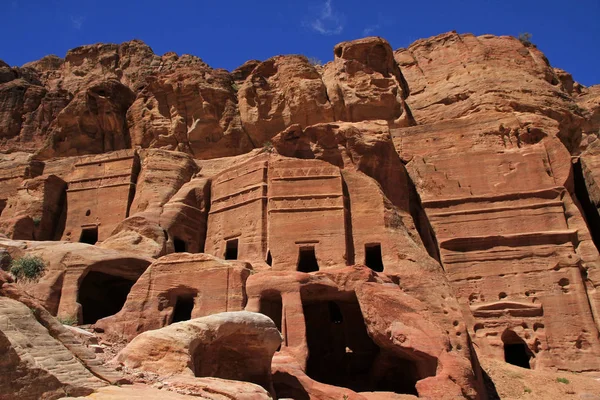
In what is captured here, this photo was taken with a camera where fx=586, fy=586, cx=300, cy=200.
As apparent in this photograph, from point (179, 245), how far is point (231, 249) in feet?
8.33

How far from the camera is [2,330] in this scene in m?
7.87

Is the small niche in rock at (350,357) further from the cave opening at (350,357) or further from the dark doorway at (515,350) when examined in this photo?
the dark doorway at (515,350)

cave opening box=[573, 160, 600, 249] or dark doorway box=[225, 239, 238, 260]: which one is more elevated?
cave opening box=[573, 160, 600, 249]

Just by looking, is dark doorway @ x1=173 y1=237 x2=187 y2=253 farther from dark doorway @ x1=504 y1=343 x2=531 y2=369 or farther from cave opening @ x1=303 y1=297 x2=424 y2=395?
dark doorway @ x1=504 y1=343 x2=531 y2=369

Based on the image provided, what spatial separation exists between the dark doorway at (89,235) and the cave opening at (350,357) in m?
14.1

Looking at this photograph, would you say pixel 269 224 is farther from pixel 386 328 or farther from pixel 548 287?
pixel 548 287

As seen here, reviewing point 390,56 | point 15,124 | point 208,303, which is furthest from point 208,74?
point 208,303

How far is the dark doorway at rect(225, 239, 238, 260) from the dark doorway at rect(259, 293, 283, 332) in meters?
7.14

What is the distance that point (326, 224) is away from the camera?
2239cm

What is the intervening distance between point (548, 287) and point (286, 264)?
1000 centimetres

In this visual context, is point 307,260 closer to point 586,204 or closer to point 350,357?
point 350,357

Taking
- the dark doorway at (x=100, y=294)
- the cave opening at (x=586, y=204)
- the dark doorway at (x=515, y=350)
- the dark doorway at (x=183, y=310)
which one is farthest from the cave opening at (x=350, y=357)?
the cave opening at (x=586, y=204)

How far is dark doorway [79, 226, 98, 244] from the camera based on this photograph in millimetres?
29156

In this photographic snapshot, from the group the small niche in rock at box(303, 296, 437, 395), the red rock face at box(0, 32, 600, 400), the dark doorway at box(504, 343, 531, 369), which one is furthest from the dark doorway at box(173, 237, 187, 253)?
the dark doorway at box(504, 343, 531, 369)
